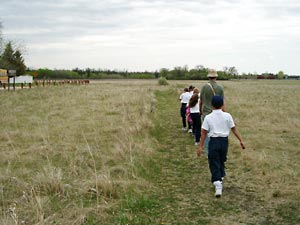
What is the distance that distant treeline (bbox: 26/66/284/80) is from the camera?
4355 inches

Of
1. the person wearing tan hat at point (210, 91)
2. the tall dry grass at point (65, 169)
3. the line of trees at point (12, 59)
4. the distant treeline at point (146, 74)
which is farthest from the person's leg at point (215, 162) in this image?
the distant treeline at point (146, 74)

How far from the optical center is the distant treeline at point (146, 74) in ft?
363

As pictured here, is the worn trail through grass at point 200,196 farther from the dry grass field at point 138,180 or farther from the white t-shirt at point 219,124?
the white t-shirt at point 219,124

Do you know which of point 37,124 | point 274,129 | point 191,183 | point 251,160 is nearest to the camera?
point 191,183

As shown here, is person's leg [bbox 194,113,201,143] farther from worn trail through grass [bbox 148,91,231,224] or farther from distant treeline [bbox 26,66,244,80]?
distant treeline [bbox 26,66,244,80]

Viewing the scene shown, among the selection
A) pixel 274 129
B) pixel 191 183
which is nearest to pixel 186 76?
pixel 274 129

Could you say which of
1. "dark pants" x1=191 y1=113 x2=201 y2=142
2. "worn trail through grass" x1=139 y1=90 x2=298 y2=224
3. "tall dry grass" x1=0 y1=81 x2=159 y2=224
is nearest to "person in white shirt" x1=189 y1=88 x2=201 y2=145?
"dark pants" x1=191 y1=113 x2=201 y2=142

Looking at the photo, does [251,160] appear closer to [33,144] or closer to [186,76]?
[33,144]

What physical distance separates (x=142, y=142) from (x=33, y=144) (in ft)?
10.4

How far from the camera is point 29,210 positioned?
5293 millimetres

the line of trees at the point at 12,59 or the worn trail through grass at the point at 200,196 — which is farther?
the line of trees at the point at 12,59

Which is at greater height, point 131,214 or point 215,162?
point 215,162

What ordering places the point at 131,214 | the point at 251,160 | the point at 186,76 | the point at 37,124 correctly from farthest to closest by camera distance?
the point at 186,76 < the point at 37,124 < the point at 251,160 < the point at 131,214

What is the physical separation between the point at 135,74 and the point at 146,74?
6.53 meters
